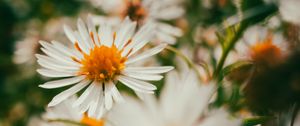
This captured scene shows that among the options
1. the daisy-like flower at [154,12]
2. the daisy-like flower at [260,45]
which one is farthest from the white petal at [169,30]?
the daisy-like flower at [260,45]

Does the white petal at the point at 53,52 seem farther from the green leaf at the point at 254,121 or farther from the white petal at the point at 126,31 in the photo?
the green leaf at the point at 254,121

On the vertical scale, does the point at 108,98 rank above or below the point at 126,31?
below

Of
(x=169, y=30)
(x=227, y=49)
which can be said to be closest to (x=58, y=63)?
(x=227, y=49)

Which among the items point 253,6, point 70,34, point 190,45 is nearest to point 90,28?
point 70,34

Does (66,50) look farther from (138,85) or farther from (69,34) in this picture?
(138,85)

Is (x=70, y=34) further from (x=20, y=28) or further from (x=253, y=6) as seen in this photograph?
(x=20, y=28)

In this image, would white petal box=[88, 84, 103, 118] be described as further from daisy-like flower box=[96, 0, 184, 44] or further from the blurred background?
daisy-like flower box=[96, 0, 184, 44]
